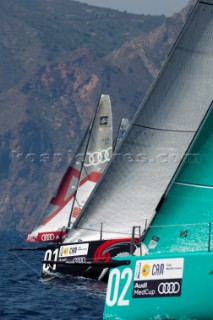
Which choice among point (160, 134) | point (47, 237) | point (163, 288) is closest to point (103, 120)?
point (47, 237)

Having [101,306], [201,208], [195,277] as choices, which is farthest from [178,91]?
[101,306]

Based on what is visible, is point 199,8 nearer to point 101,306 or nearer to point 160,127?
point 160,127

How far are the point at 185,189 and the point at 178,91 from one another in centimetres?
249

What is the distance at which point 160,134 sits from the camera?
1730 centimetres

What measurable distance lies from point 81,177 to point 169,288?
2014 cm

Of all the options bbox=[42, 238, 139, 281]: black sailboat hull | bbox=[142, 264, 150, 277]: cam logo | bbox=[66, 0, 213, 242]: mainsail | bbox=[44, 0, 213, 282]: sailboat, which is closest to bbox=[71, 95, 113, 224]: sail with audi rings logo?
bbox=[42, 238, 139, 281]: black sailboat hull

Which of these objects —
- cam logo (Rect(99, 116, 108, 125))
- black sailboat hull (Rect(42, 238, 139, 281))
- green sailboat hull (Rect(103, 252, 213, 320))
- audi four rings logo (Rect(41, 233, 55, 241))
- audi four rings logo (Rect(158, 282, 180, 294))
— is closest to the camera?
green sailboat hull (Rect(103, 252, 213, 320))

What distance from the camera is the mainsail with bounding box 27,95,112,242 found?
33.6 meters

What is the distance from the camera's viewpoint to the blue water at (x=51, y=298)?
18494 millimetres

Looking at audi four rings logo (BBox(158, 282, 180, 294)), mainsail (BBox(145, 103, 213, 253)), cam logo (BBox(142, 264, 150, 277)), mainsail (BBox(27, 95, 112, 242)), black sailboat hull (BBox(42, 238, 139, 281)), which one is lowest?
audi four rings logo (BBox(158, 282, 180, 294))

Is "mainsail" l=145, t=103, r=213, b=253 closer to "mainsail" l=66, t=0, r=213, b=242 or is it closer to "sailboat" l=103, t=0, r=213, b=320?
"sailboat" l=103, t=0, r=213, b=320

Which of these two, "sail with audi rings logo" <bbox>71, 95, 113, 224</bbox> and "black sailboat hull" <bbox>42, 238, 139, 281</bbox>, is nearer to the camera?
"black sailboat hull" <bbox>42, 238, 139, 281</bbox>

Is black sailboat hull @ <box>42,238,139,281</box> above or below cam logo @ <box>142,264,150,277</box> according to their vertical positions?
above

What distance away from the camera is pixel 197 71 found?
16438 millimetres
